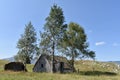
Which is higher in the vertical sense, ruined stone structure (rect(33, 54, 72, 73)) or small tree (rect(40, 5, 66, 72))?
small tree (rect(40, 5, 66, 72))

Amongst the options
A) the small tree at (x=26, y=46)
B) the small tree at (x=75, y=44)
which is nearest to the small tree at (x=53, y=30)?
the small tree at (x=75, y=44)

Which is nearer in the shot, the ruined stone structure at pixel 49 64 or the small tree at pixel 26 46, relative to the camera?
the ruined stone structure at pixel 49 64

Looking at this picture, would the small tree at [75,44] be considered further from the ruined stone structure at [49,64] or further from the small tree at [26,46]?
the small tree at [26,46]

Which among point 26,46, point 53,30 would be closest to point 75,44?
point 53,30

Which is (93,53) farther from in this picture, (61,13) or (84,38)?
(61,13)

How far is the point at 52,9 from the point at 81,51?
1443 centimetres

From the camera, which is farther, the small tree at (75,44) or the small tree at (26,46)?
the small tree at (26,46)

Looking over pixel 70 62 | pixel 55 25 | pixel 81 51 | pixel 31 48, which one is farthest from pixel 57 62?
pixel 31 48

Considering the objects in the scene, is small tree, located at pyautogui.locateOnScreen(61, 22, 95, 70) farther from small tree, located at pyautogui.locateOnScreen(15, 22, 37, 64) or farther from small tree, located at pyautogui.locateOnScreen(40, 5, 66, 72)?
small tree, located at pyautogui.locateOnScreen(15, 22, 37, 64)

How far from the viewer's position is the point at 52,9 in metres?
62.3

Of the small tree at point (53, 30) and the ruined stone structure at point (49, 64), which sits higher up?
the small tree at point (53, 30)

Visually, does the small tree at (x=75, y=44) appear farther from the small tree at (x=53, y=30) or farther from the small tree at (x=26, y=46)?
the small tree at (x=26, y=46)

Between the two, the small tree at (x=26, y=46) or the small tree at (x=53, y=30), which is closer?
the small tree at (x=53, y=30)

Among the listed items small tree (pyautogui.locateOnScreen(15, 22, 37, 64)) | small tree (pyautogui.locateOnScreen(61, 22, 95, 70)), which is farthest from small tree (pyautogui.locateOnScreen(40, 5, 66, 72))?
small tree (pyautogui.locateOnScreen(15, 22, 37, 64))
